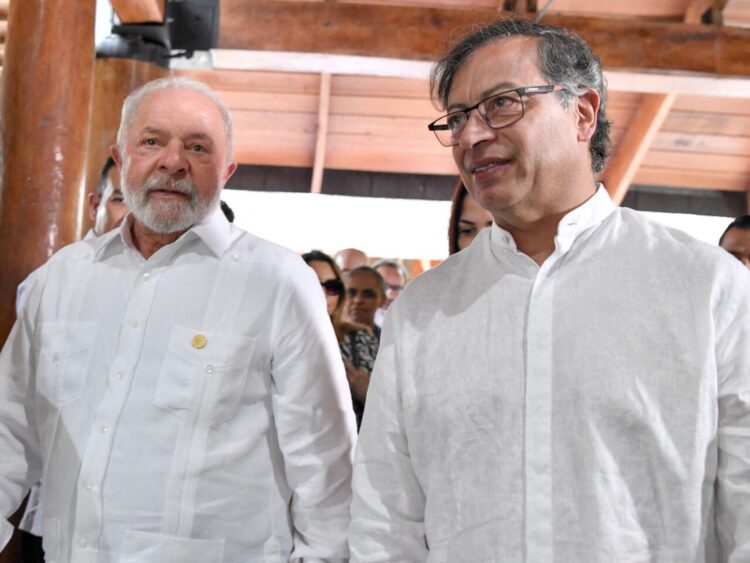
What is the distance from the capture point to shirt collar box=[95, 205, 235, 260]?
71.8 inches

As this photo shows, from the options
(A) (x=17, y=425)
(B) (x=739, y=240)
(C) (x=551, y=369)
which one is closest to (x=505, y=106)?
(C) (x=551, y=369)

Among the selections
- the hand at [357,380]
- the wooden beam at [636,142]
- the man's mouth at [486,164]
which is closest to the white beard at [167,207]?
the man's mouth at [486,164]

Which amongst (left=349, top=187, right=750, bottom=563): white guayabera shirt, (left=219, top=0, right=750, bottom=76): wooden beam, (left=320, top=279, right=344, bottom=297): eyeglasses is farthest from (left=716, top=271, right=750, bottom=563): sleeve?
(left=219, top=0, right=750, bottom=76): wooden beam

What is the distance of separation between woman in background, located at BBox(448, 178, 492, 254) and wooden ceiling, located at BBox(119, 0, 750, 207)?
7.50ft

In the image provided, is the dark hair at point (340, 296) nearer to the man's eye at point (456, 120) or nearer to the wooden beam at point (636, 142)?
the man's eye at point (456, 120)

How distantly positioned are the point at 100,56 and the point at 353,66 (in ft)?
4.43

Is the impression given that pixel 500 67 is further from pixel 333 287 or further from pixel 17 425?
pixel 333 287

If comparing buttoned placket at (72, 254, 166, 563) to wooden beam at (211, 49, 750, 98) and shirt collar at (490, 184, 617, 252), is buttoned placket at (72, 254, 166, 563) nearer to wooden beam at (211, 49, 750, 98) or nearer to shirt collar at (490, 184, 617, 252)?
shirt collar at (490, 184, 617, 252)

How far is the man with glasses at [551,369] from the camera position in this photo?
1.28 meters

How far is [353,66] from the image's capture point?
16.6 ft

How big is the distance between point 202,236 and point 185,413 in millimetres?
354

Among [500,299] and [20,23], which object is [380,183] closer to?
[20,23]

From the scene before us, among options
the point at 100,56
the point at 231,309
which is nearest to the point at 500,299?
the point at 231,309

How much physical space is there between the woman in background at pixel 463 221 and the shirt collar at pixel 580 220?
71 cm
